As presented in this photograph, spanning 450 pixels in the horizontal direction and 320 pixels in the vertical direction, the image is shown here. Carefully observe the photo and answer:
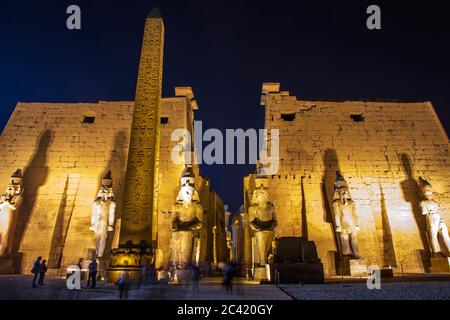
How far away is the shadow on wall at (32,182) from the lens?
419 inches

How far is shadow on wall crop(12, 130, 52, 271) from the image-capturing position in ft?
34.9

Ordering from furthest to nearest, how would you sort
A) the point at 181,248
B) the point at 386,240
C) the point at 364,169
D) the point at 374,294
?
the point at 364,169
the point at 386,240
the point at 181,248
the point at 374,294

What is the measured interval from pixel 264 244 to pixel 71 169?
24.6 ft

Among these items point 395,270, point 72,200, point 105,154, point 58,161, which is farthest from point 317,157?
point 58,161

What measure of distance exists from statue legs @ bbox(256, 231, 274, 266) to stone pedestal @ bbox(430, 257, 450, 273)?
4.91m

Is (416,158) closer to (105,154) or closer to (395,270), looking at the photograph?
(395,270)

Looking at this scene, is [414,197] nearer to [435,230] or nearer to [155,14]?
[435,230]

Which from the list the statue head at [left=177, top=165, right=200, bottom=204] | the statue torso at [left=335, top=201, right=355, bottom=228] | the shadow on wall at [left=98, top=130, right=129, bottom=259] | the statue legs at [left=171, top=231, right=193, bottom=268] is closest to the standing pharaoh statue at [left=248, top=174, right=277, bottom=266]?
the statue head at [left=177, top=165, right=200, bottom=204]

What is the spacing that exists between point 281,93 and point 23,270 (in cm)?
1064

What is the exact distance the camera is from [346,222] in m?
9.23

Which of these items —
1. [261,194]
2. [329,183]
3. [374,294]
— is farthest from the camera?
[329,183]

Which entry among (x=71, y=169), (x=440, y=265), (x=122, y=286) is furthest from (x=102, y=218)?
(x=440, y=265)

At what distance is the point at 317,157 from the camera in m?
12.2

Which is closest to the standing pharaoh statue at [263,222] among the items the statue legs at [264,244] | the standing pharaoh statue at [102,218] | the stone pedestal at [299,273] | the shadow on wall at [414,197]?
the statue legs at [264,244]
